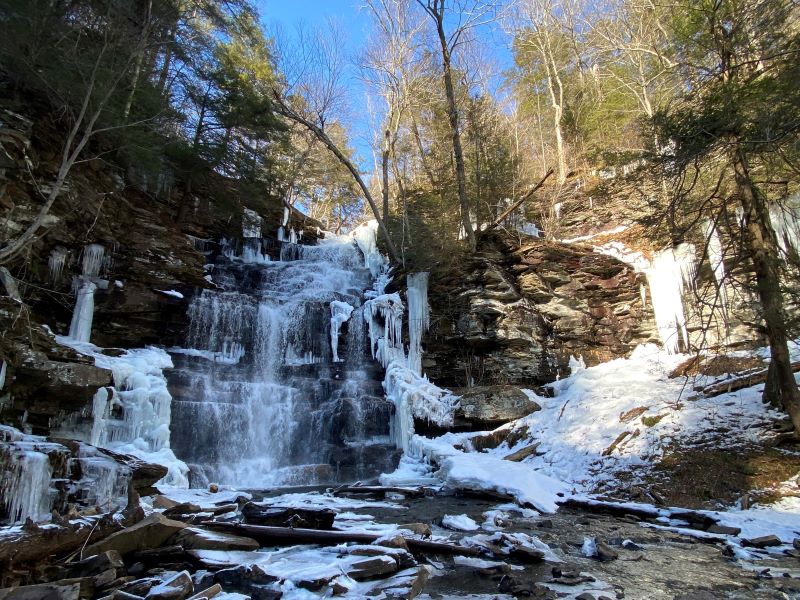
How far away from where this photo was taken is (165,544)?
4250mm

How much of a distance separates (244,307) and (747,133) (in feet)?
40.5

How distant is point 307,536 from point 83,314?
9.74 m

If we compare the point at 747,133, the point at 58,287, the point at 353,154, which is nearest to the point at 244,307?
the point at 58,287

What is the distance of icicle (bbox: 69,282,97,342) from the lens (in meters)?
11.2

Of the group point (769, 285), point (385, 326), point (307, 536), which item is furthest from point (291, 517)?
point (385, 326)

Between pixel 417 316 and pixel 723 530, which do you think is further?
pixel 417 316

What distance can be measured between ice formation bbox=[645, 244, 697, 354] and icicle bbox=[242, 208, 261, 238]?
47.1 feet

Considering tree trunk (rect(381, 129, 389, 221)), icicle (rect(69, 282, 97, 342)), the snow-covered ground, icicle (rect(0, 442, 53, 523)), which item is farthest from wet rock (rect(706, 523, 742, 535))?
tree trunk (rect(381, 129, 389, 221))

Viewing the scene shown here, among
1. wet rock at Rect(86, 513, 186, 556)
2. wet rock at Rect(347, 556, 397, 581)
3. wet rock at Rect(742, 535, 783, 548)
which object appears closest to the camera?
wet rock at Rect(347, 556, 397, 581)

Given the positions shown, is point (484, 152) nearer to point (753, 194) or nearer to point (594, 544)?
point (753, 194)

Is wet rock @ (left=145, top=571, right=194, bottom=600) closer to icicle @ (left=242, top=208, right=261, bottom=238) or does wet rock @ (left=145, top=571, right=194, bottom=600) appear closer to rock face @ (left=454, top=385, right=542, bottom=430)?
rock face @ (left=454, top=385, right=542, bottom=430)

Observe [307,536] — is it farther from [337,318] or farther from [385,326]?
[385,326]

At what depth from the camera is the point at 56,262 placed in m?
11.1

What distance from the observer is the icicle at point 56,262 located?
10945 millimetres
